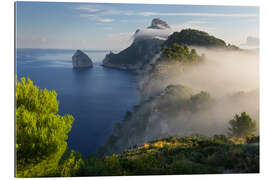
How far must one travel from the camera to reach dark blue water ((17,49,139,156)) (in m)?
6.64

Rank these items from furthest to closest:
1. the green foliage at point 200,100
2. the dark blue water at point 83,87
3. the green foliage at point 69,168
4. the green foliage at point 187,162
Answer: the green foliage at point 200,100 → the dark blue water at point 83,87 → the green foliage at point 187,162 → the green foliage at point 69,168

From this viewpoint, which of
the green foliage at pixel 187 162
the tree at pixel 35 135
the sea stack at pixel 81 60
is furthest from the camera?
the sea stack at pixel 81 60

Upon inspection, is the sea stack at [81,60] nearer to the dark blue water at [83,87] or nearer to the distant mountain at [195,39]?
the dark blue water at [83,87]

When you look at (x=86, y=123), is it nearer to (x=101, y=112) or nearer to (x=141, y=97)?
(x=101, y=112)

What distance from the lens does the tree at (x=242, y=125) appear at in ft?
20.0

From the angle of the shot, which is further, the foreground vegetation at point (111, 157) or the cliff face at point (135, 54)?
the cliff face at point (135, 54)

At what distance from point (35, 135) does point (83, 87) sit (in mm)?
3532

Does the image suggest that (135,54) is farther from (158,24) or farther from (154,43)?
(158,24)

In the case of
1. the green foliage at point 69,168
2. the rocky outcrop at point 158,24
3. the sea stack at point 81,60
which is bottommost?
the green foliage at point 69,168

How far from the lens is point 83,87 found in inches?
311

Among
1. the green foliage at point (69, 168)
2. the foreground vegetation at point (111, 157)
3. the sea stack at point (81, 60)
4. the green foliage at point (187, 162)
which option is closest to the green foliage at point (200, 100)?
the foreground vegetation at point (111, 157)

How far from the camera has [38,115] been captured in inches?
203

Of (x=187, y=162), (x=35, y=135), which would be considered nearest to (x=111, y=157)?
(x=187, y=162)

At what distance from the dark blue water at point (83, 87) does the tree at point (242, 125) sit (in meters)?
3.52
